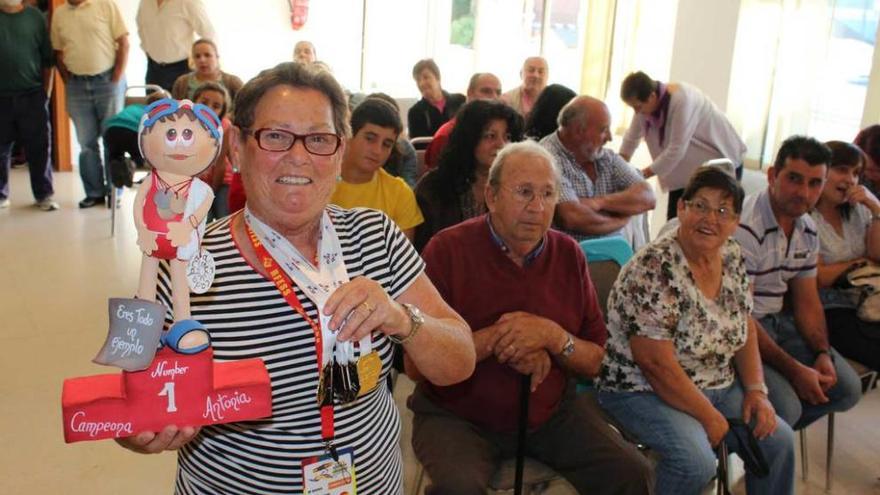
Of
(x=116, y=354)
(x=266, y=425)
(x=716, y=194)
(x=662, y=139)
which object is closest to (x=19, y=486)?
(x=266, y=425)

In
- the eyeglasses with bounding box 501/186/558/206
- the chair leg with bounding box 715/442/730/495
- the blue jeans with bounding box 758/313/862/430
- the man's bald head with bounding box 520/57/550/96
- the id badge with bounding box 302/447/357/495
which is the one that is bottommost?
the chair leg with bounding box 715/442/730/495

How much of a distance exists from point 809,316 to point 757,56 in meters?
5.86

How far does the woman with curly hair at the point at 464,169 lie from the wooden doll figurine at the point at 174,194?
180cm

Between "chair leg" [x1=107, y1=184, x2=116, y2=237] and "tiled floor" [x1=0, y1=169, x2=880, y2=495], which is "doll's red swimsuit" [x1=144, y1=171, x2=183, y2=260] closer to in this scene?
Result: "tiled floor" [x1=0, y1=169, x2=880, y2=495]

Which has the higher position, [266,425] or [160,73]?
[160,73]

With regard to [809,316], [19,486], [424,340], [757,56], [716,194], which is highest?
[757,56]

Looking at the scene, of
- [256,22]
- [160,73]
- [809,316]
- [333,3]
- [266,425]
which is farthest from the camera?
[333,3]

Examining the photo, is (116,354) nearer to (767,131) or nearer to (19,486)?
(19,486)

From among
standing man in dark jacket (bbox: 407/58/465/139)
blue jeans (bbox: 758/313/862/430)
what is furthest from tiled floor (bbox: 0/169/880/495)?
standing man in dark jacket (bbox: 407/58/465/139)

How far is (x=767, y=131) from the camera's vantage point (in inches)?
318

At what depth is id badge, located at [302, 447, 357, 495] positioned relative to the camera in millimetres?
1304

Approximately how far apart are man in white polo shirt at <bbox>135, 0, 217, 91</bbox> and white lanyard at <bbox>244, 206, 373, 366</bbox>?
5127 mm

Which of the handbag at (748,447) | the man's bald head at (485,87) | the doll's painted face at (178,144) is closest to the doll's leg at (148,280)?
the doll's painted face at (178,144)

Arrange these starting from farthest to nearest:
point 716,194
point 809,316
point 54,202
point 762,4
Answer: point 762,4
point 54,202
point 809,316
point 716,194
